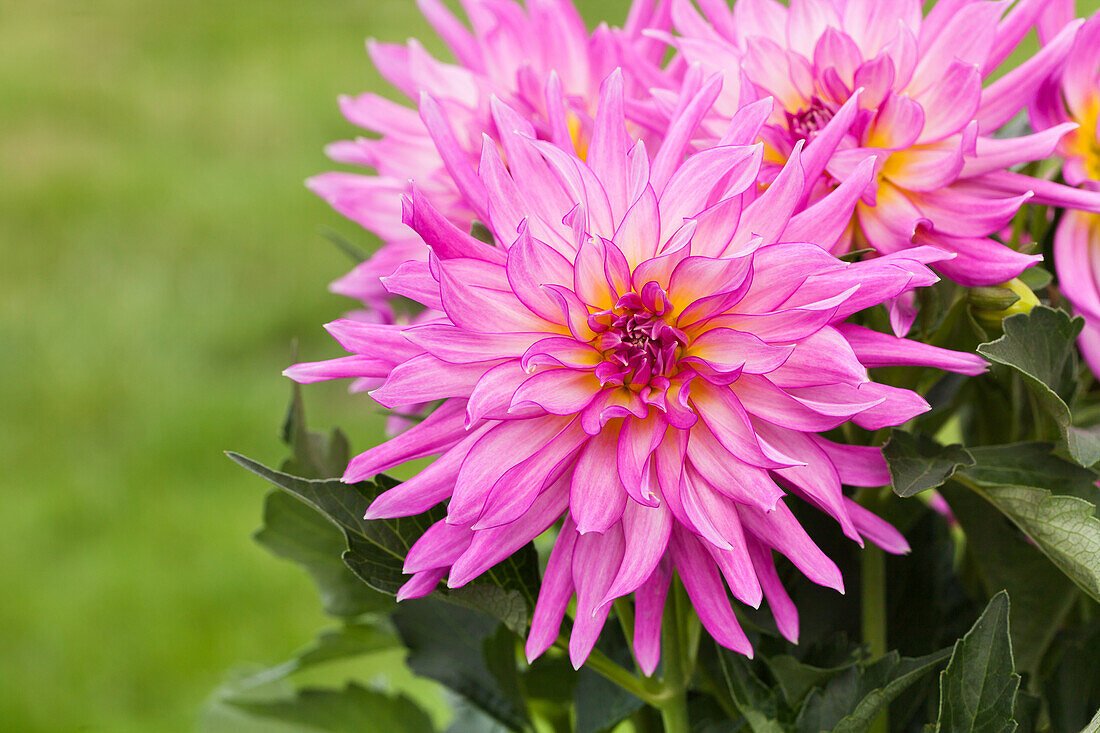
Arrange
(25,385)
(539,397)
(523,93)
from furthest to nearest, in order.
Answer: (25,385), (523,93), (539,397)

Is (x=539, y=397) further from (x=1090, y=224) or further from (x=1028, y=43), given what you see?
(x=1028, y=43)

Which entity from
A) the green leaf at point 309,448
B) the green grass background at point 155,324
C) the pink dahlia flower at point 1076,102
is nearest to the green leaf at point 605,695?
the green leaf at point 309,448

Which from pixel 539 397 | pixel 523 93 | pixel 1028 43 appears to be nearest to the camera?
pixel 539 397

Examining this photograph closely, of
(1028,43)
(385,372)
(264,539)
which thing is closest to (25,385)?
(264,539)

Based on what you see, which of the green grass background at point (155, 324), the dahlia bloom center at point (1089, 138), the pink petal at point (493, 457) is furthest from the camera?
the green grass background at point (155, 324)

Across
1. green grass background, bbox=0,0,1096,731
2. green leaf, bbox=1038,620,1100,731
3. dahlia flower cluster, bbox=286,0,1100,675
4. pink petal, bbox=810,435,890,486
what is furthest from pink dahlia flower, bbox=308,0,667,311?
green grass background, bbox=0,0,1096,731

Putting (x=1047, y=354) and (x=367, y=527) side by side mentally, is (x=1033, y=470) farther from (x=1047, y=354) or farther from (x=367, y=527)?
(x=367, y=527)

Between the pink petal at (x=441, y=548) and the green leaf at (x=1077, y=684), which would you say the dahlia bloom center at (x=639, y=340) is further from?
the green leaf at (x=1077, y=684)
